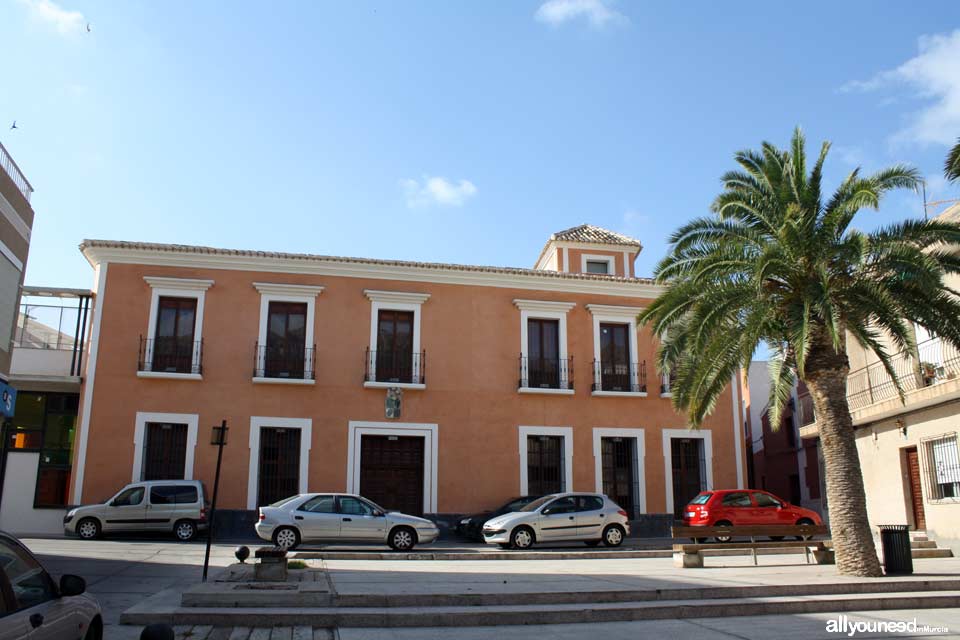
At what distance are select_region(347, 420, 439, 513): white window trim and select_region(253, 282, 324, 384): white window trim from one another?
81.6 inches

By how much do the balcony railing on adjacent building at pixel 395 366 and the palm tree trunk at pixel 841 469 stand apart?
1254 centimetres

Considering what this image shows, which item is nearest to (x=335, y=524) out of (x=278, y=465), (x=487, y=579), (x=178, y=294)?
(x=278, y=465)

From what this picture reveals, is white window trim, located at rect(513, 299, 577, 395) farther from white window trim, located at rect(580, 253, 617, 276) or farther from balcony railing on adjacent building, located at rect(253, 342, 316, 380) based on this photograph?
balcony railing on adjacent building, located at rect(253, 342, 316, 380)

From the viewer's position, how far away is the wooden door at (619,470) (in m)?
24.8

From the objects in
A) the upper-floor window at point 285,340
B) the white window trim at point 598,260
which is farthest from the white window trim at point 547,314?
the upper-floor window at point 285,340

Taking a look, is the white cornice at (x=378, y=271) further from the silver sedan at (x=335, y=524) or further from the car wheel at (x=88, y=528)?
the silver sedan at (x=335, y=524)

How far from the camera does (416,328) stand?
79.5 feet

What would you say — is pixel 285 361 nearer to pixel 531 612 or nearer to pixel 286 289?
pixel 286 289

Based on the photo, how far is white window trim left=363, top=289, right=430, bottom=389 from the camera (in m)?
23.7

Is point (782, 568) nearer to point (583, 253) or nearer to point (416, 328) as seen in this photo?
point (416, 328)

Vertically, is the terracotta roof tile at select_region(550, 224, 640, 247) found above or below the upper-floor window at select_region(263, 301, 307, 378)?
above

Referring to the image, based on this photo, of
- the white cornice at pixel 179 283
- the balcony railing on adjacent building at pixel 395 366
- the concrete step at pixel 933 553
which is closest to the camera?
the concrete step at pixel 933 553

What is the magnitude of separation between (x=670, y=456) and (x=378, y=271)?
1065 centimetres

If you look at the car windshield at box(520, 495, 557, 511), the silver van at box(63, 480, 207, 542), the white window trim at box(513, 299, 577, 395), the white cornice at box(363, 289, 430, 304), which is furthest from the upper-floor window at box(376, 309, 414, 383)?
the silver van at box(63, 480, 207, 542)
